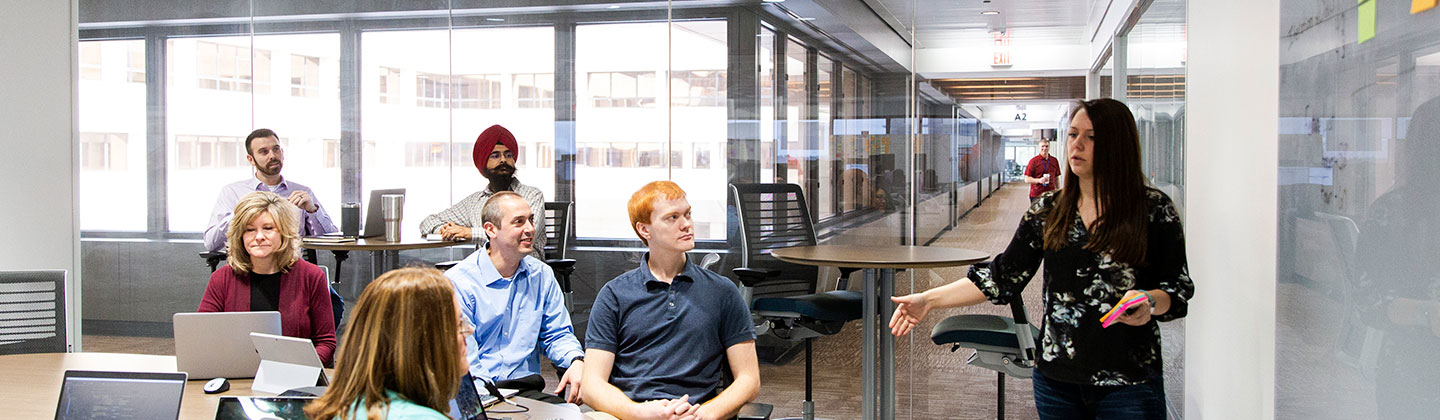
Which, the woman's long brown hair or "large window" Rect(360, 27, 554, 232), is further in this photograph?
"large window" Rect(360, 27, 554, 232)

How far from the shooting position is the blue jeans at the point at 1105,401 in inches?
92.7

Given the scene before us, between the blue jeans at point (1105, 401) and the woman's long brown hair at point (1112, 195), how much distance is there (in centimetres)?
30

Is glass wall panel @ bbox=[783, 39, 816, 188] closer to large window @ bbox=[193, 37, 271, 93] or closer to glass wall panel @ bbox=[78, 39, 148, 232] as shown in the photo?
large window @ bbox=[193, 37, 271, 93]

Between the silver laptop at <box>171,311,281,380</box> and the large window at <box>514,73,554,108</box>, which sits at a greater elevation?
the large window at <box>514,73,554,108</box>

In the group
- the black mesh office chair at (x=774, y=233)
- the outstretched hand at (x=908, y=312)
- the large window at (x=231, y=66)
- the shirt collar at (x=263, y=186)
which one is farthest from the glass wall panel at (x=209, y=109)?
the outstretched hand at (x=908, y=312)

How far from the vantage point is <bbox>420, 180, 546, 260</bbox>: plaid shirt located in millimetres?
5324

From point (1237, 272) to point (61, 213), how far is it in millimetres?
6326

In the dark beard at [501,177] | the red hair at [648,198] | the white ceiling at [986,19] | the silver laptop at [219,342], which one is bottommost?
the silver laptop at [219,342]

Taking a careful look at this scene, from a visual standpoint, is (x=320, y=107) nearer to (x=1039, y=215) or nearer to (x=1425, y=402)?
(x=1039, y=215)

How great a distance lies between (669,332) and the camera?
278cm

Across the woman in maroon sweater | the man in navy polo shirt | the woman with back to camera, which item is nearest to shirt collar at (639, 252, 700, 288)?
the man in navy polo shirt

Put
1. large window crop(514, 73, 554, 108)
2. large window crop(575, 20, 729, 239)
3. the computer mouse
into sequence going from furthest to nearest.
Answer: large window crop(514, 73, 554, 108), large window crop(575, 20, 729, 239), the computer mouse

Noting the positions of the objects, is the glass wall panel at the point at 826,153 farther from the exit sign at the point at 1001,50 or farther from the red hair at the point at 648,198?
the red hair at the point at 648,198

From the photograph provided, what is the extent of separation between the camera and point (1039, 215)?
2588 mm
